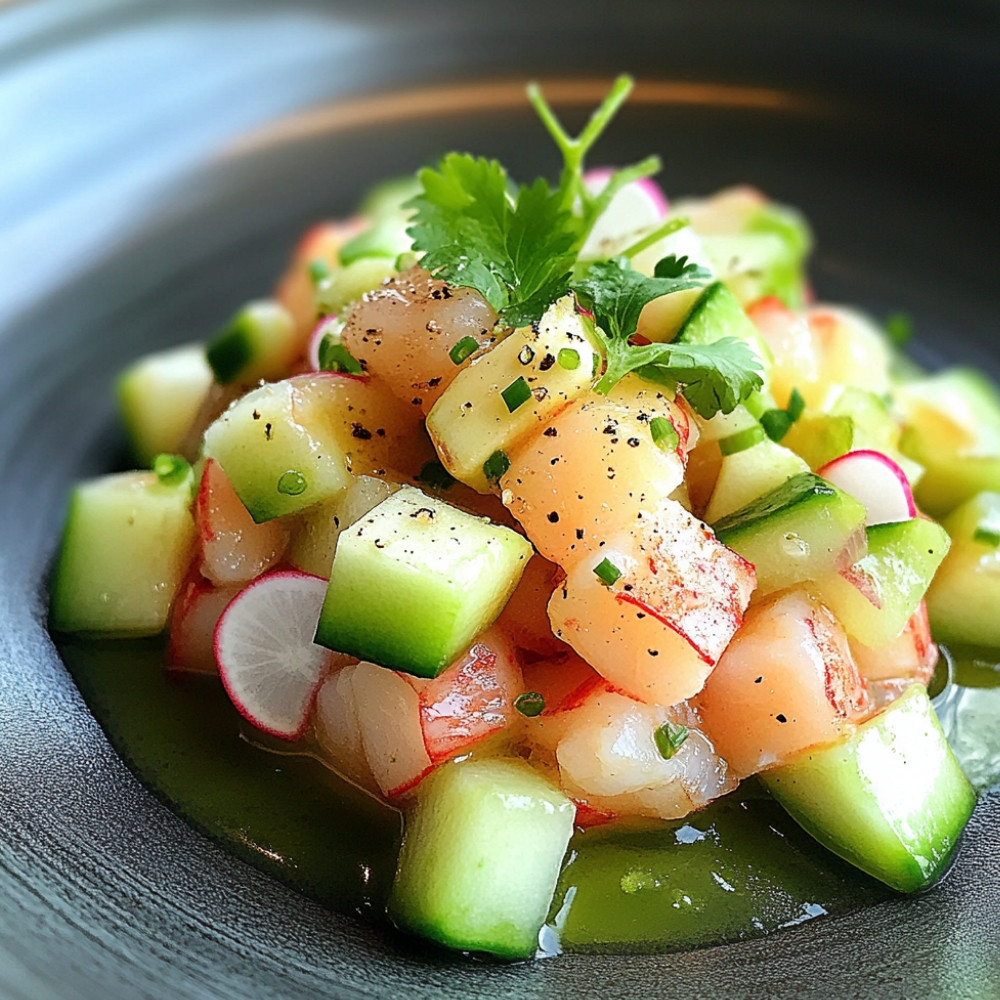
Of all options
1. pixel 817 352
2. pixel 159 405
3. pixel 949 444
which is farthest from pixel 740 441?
pixel 159 405

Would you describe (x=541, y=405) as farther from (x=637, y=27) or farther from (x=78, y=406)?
(x=637, y=27)

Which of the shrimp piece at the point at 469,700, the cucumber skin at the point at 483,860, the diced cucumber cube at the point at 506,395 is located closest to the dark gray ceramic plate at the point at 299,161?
the cucumber skin at the point at 483,860

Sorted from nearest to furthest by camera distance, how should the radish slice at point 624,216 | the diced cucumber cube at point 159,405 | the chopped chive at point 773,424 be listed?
the chopped chive at point 773,424 < the radish slice at point 624,216 < the diced cucumber cube at point 159,405

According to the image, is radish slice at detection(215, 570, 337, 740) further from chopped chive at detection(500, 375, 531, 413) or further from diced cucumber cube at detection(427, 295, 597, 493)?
chopped chive at detection(500, 375, 531, 413)

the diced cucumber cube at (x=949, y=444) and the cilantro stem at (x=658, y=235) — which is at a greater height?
the cilantro stem at (x=658, y=235)

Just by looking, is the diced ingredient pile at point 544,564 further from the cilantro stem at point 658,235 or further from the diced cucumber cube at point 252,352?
the diced cucumber cube at point 252,352

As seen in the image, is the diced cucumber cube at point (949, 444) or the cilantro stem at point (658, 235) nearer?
the cilantro stem at point (658, 235)

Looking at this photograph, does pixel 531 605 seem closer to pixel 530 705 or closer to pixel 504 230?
pixel 530 705
